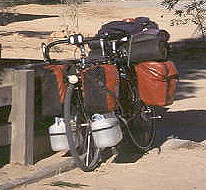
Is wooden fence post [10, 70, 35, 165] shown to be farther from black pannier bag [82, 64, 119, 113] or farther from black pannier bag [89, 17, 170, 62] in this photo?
black pannier bag [89, 17, 170, 62]

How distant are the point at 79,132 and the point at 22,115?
1.86 ft

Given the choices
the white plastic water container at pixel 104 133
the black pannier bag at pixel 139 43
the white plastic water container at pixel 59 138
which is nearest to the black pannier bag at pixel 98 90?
the white plastic water container at pixel 104 133

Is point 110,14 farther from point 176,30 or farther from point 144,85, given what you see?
point 144,85

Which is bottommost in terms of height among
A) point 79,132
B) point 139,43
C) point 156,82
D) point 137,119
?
point 137,119

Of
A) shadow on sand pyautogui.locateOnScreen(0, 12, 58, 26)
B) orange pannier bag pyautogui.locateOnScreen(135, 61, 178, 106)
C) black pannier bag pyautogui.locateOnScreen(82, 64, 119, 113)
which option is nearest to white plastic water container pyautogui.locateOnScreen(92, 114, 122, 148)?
black pannier bag pyautogui.locateOnScreen(82, 64, 119, 113)

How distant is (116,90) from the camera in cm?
690

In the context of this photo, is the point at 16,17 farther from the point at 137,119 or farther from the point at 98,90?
the point at 98,90

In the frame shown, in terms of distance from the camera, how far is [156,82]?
23.9 ft

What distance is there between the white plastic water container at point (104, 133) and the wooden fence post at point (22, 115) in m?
0.65

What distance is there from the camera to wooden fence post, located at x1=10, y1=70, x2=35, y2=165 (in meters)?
6.80

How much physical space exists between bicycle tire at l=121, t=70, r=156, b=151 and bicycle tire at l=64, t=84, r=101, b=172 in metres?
0.57

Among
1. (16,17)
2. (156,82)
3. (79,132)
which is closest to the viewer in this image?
(79,132)

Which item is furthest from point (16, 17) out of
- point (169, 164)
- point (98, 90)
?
point (98, 90)

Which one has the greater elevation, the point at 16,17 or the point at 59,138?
the point at 59,138
